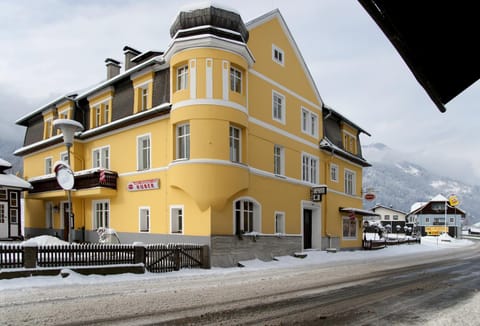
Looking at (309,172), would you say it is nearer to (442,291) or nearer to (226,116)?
(226,116)

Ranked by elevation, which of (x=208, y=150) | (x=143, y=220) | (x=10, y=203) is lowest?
(x=143, y=220)

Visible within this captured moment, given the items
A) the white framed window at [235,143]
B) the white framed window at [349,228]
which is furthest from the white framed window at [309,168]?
the white framed window at [235,143]

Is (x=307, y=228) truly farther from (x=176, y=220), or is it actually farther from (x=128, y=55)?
(x=128, y=55)

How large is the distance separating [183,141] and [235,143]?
8.71ft

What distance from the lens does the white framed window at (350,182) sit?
32281mm

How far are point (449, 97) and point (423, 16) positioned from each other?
1.47 metres

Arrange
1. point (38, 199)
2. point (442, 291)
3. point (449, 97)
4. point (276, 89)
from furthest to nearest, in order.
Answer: point (38, 199) < point (276, 89) < point (442, 291) < point (449, 97)

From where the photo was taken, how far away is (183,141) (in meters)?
18.7

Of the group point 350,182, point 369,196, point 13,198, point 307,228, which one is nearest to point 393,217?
point 369,196

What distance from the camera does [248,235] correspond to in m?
19.2

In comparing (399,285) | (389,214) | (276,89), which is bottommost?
(389,214)

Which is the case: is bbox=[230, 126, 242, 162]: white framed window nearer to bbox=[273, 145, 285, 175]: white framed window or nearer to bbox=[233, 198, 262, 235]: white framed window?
bbox=[233, 198, 262, 235]: white framed window

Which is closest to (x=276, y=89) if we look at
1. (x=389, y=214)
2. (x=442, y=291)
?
(x=442, y=291)

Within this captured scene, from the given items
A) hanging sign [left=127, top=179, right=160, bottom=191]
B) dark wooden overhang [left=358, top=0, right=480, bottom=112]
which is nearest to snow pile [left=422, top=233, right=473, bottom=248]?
hanging sign [left=127, top=179, right=160, bottom=191]
